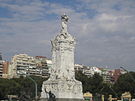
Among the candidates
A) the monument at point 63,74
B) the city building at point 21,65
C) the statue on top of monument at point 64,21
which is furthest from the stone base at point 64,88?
the city building at point 21,65

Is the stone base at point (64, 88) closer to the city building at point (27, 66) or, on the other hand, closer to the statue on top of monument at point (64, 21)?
the statue on top of monument at point (64, 21)

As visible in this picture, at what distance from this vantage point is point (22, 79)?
88812 mm

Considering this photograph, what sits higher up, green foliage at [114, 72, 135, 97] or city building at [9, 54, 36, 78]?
city building at [9, 54, 36, 78]

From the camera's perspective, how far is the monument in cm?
3750

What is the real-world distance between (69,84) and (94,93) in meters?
38.9

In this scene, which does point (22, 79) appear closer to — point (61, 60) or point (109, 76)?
point (61, 60)

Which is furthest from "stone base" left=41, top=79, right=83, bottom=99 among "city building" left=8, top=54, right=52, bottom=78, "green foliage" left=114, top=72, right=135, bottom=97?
"city building" left=8, top=54, right=52, bottom=78

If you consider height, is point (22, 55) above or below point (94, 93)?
above

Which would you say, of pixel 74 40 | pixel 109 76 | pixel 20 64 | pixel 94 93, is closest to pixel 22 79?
pixel 94 93

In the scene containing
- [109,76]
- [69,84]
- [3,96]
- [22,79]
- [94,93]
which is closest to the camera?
[69,84]

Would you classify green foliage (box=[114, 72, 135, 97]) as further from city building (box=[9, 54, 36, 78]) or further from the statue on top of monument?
city building (box=[9, 54, 36, 78])

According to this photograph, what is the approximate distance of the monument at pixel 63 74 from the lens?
123 feet

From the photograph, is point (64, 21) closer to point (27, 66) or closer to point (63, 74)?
point (63, 74)

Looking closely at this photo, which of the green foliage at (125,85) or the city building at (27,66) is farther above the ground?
the city building at (27,66)
